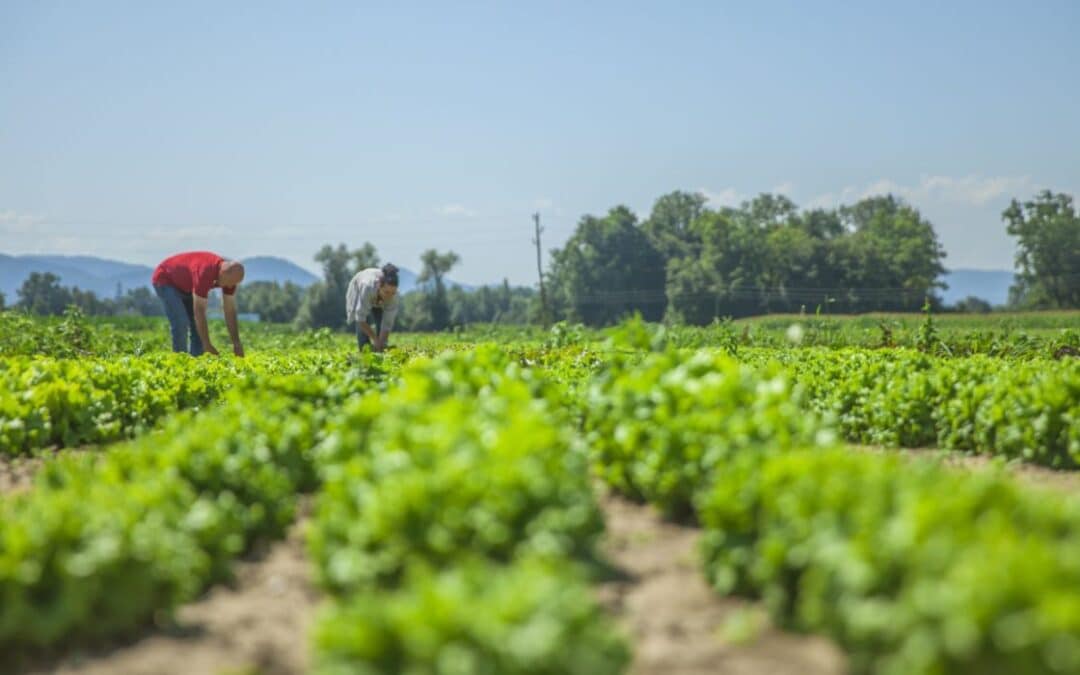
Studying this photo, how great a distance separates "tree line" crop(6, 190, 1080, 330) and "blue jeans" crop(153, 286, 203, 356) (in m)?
70.5

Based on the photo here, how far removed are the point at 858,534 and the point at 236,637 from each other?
2.48 meters

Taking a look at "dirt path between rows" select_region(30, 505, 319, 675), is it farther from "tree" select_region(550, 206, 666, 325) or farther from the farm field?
"tree" select_region(550, 206, 666, 325)

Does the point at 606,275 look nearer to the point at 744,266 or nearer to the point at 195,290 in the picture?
the point at 744,266

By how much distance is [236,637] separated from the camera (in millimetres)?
3900

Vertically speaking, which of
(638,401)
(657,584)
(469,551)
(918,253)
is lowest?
(657,584)

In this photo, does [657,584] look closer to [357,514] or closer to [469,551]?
[469,551]

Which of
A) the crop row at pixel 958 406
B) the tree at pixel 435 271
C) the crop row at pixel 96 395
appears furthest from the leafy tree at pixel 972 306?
the crop row at pixel 96 395

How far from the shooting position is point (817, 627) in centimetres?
348

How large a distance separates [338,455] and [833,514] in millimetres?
2497

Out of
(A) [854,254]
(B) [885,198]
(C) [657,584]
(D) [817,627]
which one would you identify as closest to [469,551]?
(C) [657,584]

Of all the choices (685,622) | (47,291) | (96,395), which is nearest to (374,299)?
(96,395)

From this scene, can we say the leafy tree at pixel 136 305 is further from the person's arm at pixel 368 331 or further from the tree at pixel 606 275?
the person's arm at pixel 368 331

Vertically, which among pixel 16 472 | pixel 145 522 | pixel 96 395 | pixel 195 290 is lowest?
pixel 16 472

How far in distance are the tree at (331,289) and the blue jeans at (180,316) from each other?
249ft
